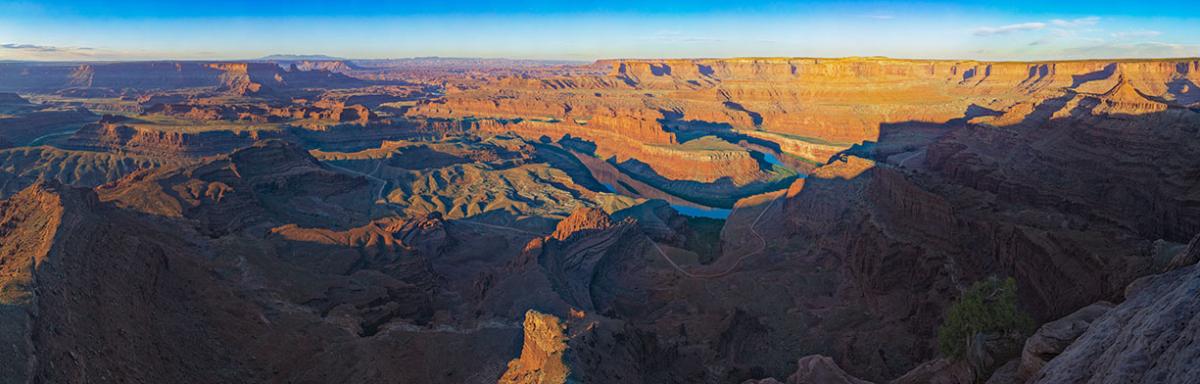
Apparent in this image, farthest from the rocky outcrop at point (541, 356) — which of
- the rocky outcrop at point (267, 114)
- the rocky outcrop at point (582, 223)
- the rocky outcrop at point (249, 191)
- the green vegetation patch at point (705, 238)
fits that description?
the rocky outcrop at point (267, 114)

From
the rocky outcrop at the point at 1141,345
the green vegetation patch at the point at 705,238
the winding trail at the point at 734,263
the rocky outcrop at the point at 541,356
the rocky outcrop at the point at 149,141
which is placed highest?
the rocky outcrop at the point at 1141,345

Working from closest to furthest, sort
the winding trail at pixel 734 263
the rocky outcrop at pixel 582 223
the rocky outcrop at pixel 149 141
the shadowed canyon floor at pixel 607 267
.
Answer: the shadowed canyon floor at pixel 607 267 → the winding trail at pixel 734 263 → the rocky outcrop at pixel 582 223 → the rocky outcrop at pixel 149 141

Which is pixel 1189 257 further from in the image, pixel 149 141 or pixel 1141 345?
pixel 149 141

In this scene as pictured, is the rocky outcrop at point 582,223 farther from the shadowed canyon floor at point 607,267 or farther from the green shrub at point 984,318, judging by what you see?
the green shrub at point 984,318

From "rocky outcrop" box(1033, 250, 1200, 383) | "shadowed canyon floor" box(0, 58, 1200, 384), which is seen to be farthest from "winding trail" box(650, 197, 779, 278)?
"rocky outcrop" box(1033, 250, 1200, 383)

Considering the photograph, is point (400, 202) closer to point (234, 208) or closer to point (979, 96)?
point (234, 208)

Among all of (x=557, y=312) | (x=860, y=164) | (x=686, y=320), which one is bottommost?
(x=686, y=320)

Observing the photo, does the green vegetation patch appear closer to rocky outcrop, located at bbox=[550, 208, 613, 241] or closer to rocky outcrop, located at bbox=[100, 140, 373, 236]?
rocky outcrop, located at bbox=[550, 208, 613, 241]

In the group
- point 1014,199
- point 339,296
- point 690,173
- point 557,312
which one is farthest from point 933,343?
point 690,173

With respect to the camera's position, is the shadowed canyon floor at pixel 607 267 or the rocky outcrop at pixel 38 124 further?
the rocky outcrop at pixel 38 124
